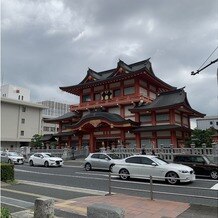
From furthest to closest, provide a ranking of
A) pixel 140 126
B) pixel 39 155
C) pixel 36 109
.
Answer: pixel 36 109 < pixel 140 126 < pixel 39 155

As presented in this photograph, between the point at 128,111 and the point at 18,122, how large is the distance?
109 feet

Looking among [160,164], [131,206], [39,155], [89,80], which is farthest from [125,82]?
[131,206]

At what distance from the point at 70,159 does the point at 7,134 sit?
91.1ft

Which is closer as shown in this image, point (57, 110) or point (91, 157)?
point (91, 157)

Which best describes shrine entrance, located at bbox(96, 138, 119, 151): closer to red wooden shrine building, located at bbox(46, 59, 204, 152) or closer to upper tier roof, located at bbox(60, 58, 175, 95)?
red wooden shrine building, located at bbox(46, 59, 204, 152)

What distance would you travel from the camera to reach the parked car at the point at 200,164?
1741 centimetres

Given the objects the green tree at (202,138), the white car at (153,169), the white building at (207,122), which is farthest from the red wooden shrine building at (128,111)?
the white building at (207,122)

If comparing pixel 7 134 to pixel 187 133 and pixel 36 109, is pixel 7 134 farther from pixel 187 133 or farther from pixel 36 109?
pixel 187 133

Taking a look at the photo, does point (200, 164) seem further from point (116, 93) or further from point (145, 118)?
point (116, 93)

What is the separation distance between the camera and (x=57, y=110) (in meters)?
112

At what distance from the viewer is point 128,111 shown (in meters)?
37.9

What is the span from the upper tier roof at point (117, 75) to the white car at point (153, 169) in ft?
67.8

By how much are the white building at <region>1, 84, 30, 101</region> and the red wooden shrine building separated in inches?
1542

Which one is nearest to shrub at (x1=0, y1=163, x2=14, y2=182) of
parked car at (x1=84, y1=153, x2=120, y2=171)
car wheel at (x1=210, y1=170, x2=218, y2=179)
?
parked car at (x1=84, y1=153, x2=120, y2=171)
